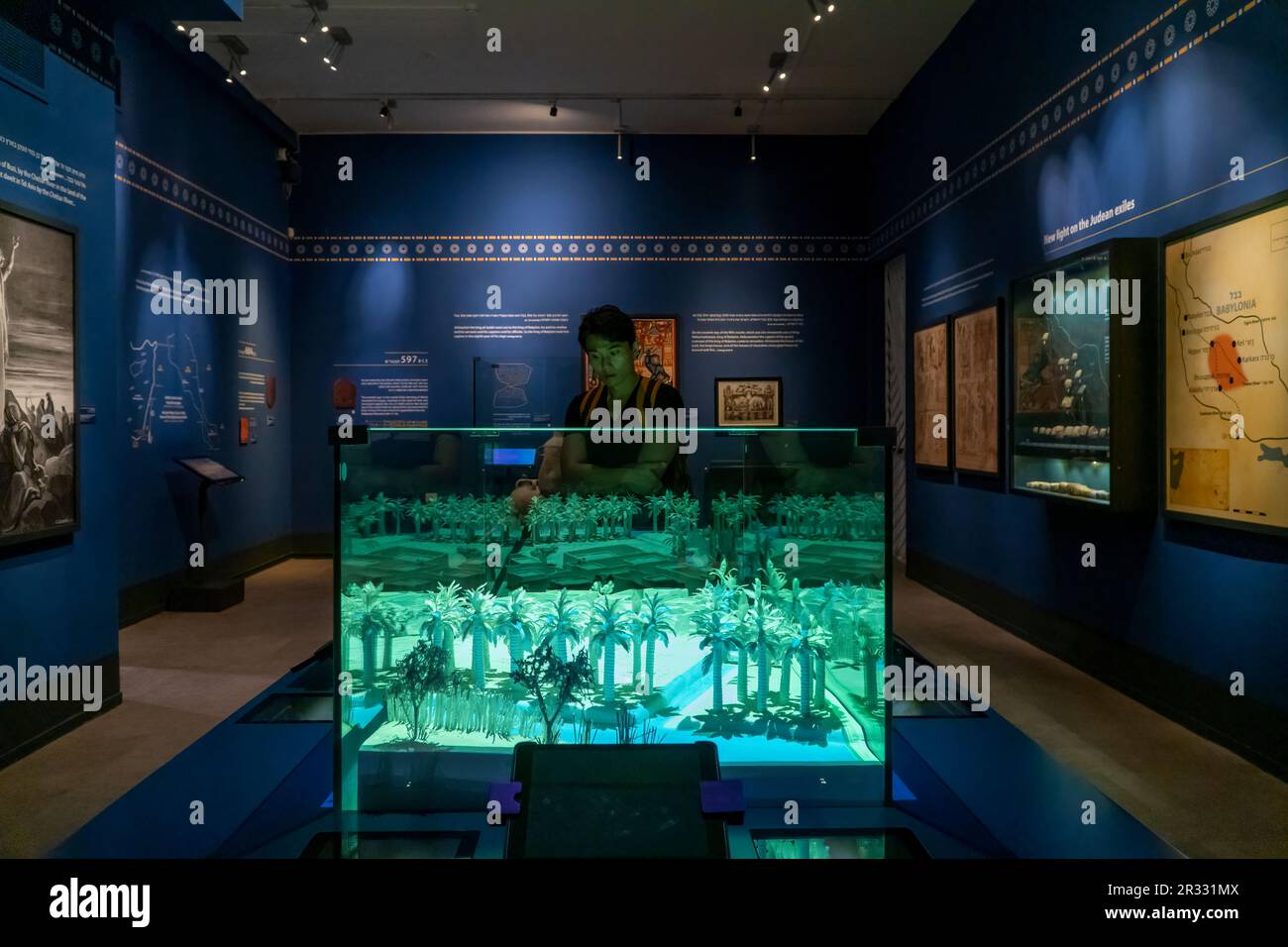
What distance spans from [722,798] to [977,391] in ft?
16.4

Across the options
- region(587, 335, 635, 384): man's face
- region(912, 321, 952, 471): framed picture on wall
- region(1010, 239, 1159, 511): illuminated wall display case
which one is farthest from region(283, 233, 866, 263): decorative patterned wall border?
region(587, 335, 635, 384): man's face

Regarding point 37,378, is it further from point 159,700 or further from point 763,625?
point 763,625

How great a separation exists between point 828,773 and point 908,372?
6.41 m

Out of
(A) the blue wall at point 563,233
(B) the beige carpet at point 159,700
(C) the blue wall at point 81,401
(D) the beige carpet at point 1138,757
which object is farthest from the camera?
(A) the blue wall at point 563,233

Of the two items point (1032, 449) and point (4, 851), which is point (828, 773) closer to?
point (4, 851)

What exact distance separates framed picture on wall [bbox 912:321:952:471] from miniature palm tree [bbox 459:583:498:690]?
220 inches

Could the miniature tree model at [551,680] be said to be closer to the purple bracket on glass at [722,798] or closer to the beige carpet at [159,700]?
the purple bracket on glass at [722,798]

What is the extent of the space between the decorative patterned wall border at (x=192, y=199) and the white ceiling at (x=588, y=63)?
3.59 ft

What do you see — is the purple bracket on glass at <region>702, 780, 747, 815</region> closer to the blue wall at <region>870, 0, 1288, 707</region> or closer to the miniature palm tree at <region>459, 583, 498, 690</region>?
the miniature palm tree at <region>459, 583, 498, 690</region>

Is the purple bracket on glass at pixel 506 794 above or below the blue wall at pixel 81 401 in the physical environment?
below

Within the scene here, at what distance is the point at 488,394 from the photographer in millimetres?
8906

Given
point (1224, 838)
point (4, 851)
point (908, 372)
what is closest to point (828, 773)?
point (1224, 838)

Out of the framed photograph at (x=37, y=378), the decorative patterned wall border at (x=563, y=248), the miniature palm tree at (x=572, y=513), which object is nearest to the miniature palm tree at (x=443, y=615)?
the miniature palm tree at (x=572, y=513)

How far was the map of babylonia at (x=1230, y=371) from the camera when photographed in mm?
3281
